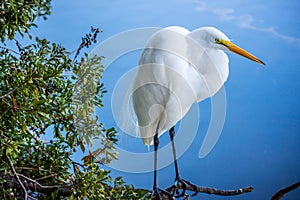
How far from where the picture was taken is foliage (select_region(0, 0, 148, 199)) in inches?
40.2

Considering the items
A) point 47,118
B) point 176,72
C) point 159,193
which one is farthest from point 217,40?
point 47,118

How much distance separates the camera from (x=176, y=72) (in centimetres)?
165

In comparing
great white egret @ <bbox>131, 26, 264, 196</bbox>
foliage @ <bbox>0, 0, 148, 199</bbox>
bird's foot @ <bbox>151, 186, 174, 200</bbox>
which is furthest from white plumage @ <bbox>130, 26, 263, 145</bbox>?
foliage @ <bbox>0, 0, 148, 199</bbox>

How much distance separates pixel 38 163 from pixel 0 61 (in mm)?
279

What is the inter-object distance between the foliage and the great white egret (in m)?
0.38

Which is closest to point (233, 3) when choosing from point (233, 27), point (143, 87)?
point (233, 27)

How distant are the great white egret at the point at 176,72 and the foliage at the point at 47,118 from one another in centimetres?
38

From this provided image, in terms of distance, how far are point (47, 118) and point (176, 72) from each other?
2.34 feet

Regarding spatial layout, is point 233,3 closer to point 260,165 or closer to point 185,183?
point 260,165

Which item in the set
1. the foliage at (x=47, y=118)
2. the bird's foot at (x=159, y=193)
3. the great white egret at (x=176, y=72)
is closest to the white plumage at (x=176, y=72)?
the great white egret at (x=176, y=72)

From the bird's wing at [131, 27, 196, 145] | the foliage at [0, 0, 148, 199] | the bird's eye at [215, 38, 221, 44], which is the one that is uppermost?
the bird's eye at [215, 38, 221, 44]

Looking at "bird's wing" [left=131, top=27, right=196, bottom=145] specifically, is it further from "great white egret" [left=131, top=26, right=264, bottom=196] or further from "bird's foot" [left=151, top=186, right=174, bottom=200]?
"bird's foot" [left=151, top=186, right=174, bottom=200]

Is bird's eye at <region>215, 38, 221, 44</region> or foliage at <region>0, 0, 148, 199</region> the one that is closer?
foliage at <region>0, 0, 148, 199</region>

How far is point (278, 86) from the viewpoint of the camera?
2.60 metres
